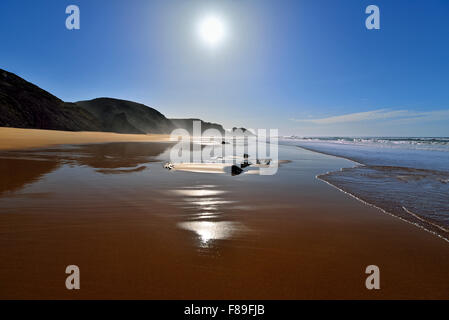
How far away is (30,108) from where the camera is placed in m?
61.7

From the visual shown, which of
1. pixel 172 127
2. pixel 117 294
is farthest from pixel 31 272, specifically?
pixel 172 127

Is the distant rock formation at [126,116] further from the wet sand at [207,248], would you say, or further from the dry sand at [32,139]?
the wet sand at [207,248]

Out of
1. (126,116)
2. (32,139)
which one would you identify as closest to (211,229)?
(32,139)

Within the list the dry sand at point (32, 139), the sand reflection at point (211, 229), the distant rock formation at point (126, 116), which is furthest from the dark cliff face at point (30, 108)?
the sand reflection at point (211, 229)

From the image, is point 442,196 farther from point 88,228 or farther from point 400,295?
point 88,228

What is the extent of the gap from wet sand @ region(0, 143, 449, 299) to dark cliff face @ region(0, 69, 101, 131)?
69.1 meters

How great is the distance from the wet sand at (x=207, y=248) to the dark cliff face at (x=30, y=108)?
6908 centimetres

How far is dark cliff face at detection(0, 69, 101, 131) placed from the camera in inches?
2183

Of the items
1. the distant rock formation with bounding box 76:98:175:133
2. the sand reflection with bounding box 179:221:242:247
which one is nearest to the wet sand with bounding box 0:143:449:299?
the sand reflection with bounding box 179:221:242:247

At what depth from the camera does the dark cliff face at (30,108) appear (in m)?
55.4

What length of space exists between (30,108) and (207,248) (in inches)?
3297

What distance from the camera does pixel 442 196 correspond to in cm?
647

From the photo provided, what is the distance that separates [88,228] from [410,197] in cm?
854

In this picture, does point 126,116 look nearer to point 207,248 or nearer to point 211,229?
point 211,229
